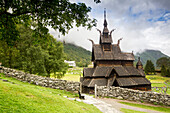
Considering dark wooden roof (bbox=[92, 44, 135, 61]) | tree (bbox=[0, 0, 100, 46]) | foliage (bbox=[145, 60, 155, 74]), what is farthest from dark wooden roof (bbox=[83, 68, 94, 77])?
foliage (bbox=[145, 60, 155, 74])

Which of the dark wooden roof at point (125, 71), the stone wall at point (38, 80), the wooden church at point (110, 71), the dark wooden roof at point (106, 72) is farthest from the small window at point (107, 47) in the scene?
the stone wall at point (38, 80)

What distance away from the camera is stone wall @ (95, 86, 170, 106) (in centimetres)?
1426

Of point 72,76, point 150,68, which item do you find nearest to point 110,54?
point 72,76

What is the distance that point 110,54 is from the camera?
90.8 ft

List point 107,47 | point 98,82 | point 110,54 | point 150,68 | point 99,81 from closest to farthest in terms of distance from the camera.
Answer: point 98,82, point 99,81, point 110,54, point 107,47, point 150,68

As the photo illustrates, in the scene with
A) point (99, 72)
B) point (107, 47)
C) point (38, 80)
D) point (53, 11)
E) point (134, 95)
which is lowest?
point (134, 95)

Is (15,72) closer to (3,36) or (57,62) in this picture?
(3,36)

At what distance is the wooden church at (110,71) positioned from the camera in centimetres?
2316

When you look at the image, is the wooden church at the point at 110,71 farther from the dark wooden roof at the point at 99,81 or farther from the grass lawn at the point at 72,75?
the grass lawn at the point at 72,75

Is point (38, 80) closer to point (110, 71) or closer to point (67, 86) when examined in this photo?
point (67, 86)

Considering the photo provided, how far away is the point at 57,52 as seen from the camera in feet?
110

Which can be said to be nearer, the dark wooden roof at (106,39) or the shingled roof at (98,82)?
the shingled roof at (98,82)

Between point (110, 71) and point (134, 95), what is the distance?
28.0 feet

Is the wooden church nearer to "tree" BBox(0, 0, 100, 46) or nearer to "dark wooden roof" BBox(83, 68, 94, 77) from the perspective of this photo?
"dark wooden roof" BBox(83, 68, 94, 77)
